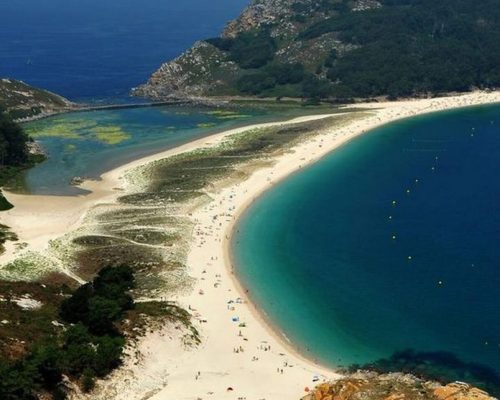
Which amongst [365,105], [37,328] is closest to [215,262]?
[37,328]

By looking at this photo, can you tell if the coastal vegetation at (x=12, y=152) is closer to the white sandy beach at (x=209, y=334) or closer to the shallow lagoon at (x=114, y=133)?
the shallow lagoon at (x=114, y=133)

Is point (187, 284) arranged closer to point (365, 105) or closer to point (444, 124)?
point (444, 124)

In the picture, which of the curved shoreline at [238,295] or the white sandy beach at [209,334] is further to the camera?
the curved shoreline at [238,295]

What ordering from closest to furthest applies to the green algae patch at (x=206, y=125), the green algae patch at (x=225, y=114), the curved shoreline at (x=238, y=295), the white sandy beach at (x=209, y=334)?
the white sandy beach at (x=209, y=334)
the curved shoreline at (x=238, y=295)
the green algae patch at (x=206, y=125)
the green algae patch at (x=225, y=114)

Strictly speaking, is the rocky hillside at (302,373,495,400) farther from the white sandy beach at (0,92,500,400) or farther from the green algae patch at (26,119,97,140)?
the green algae patch at (26,119,97,140)

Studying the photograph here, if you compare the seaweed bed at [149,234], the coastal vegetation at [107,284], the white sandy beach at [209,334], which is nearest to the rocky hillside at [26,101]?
the seaweed bed at [149,234]
